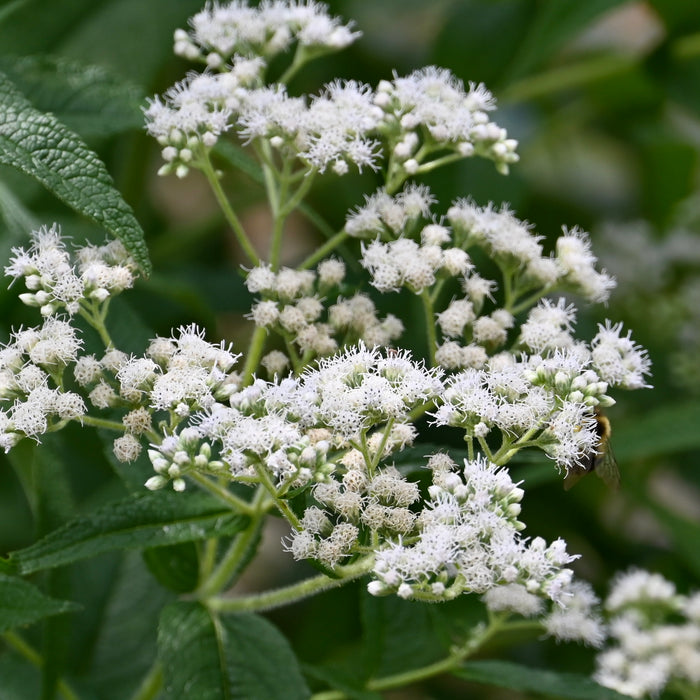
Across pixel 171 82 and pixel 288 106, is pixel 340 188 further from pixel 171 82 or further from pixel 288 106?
pixel 288 106

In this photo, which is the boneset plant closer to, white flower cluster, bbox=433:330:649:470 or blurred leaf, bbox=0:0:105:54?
white flower cluster, bbox=433:330:649:470

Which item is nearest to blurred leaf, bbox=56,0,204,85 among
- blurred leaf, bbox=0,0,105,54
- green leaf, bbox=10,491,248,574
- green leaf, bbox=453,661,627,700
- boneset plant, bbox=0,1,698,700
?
blurred leaf, bbox=0,0,105,54

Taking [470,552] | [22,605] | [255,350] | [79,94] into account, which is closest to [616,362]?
[470,552]

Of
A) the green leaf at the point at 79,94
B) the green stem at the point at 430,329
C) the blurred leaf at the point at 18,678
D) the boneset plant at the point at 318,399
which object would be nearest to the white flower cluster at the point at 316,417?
the boneset plant at the point at 318,399

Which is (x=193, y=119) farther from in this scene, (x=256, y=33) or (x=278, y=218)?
(x=256, y=33)

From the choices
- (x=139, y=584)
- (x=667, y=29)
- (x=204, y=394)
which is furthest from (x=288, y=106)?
(x=667, y=29)

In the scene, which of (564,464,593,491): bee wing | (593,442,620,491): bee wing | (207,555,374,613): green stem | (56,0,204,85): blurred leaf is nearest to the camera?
(207,555,374,613): green stem

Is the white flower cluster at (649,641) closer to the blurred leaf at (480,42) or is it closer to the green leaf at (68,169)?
the green leaf at (68,169)
